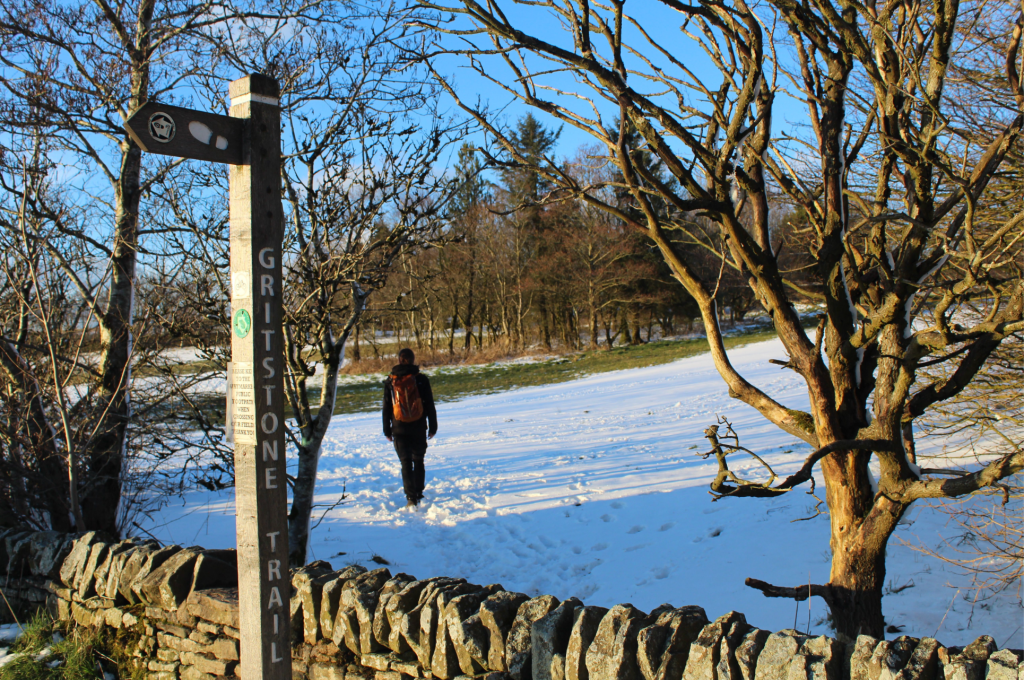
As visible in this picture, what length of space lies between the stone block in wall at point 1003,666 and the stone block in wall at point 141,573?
401 cm

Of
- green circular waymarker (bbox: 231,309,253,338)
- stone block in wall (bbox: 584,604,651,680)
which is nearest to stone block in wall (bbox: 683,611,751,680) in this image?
stone block in wall (bbox: 584,604,651,680)

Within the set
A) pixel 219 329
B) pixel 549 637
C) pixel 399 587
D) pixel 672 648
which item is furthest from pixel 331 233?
pixel 672 648

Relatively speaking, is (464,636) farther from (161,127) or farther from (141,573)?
(161,127)

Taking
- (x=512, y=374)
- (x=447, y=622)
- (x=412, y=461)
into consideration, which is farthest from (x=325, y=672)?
(x=512, y=374)

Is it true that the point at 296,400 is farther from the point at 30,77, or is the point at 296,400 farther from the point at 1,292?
the point at 30,77

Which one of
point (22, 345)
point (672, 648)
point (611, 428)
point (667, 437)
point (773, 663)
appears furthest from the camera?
point (611, 428)

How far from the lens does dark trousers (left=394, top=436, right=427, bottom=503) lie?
288 inches

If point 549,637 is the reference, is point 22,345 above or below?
above

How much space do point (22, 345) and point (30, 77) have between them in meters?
2.41

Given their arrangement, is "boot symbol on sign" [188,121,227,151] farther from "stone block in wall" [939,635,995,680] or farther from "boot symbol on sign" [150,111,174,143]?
"stone block in wall" [939,635,995,680]

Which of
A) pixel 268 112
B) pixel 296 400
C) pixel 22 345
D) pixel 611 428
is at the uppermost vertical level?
pixel 268 112

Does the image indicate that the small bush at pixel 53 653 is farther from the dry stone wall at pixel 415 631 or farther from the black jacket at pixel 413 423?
the black jacket at pixel 413 423

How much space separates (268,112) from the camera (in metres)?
2.69

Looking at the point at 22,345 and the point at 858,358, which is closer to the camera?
the point at 858,358
